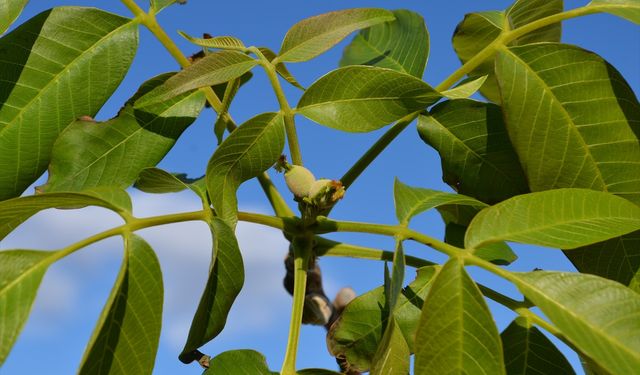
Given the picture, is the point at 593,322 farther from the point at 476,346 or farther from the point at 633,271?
the point at 633,271

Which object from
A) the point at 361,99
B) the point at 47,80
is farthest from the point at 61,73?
the point at 361,99

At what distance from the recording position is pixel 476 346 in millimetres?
890

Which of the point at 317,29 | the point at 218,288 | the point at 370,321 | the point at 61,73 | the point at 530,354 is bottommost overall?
the point at 530,354

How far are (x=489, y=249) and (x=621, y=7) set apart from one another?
47 cm

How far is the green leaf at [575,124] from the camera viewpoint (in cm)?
112

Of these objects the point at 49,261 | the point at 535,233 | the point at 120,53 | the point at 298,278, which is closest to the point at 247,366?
the point at 298,278

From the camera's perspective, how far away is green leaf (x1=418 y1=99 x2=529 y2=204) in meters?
1.22

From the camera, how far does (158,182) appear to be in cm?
121

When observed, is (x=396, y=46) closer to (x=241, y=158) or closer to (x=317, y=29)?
(x=317, y=29)

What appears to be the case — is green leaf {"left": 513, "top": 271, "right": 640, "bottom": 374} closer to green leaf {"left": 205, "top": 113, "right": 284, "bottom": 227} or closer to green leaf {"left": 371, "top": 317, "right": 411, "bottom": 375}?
green leaf {"left": 371, "top": 317, "right": 411, "bottom": 375}

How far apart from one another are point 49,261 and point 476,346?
560 millimetres

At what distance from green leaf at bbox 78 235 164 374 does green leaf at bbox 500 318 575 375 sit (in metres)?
0.49

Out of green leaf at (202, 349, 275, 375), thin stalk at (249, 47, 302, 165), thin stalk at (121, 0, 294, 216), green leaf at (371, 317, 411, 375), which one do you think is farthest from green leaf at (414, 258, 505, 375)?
thin stalk at (121, 0, 294, 216)

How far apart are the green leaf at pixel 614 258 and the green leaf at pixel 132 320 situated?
0.63 metres
